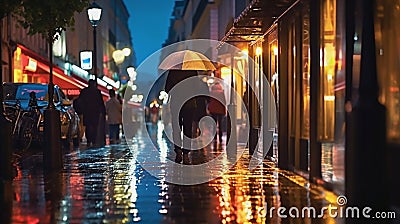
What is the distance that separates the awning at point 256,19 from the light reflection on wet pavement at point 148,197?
2.84 meters

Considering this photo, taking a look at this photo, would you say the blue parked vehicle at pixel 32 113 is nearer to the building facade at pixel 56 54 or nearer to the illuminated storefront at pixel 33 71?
the building facade at pixel 56 54

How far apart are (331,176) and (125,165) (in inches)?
220

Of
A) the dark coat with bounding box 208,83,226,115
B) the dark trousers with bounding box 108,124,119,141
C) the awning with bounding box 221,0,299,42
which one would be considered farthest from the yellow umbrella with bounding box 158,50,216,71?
the dark trousers with bounding box 108,124,119,141

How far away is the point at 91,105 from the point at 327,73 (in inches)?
568

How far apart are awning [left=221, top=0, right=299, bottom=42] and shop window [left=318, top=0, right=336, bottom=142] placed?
142 centimetres

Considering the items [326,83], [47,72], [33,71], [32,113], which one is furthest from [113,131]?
[326,83]

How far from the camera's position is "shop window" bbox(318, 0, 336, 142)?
11203mm

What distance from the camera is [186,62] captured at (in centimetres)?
1711

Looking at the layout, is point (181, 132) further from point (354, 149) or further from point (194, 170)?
point (354, 149)

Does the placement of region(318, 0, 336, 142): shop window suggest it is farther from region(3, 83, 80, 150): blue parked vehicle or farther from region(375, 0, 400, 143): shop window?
region(3, 83, 80, 150): blue parked vehicle

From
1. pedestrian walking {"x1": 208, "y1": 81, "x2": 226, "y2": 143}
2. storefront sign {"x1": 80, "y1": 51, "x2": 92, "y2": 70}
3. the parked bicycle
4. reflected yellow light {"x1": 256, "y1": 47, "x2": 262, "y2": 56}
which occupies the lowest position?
the parked bicycle

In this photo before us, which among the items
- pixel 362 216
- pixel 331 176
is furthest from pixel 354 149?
pixel 331 176

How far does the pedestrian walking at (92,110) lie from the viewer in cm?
2488

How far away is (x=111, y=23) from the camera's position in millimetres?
99375
